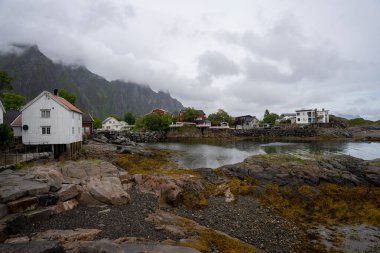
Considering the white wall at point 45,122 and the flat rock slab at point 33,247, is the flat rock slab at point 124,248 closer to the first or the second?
the flat rock slab at point 33,247

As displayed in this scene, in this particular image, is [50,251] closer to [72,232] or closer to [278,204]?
[72,232]

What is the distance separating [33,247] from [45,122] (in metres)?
29.2

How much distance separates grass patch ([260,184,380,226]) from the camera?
58.6 ft

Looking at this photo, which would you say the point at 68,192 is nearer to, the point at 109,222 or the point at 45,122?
the point at 109,222

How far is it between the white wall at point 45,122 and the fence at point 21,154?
1.18 m

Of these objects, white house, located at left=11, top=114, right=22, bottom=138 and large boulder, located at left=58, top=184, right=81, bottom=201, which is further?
white house, located at left=11, top=114, right=22, bottom=138

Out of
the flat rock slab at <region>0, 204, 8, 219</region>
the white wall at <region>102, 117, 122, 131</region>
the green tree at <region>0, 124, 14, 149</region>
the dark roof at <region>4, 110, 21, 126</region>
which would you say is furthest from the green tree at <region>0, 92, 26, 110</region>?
the flat rock slab at <region>0, 204, 8, 219</region>

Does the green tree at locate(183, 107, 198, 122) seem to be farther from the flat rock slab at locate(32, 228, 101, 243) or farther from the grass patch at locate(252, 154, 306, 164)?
the flat rock slab at locate(32, 228, 101, 243)

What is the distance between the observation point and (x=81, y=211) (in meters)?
14.8

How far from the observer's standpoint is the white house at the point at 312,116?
438 feet

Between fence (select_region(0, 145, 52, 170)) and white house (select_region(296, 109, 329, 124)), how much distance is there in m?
137

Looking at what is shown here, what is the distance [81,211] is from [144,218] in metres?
4.17

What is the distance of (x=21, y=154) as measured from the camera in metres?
30.2

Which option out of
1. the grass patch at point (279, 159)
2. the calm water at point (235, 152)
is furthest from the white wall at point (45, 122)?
the grass patch at point (279, 159)
